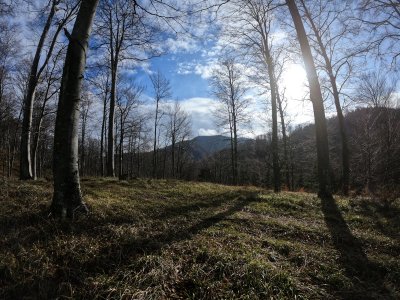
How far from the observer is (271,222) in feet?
21.5

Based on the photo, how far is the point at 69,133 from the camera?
4.93 metres

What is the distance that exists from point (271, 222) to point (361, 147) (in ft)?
80.3

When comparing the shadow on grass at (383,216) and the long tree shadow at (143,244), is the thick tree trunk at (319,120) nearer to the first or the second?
the shadow on grass at (383,216)

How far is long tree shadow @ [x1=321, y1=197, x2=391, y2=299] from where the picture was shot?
11.8ft

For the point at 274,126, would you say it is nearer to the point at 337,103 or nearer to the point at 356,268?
the point at 337,103

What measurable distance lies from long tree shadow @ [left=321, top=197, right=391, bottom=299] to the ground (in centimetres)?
1

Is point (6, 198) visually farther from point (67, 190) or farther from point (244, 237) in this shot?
point (244, 237)

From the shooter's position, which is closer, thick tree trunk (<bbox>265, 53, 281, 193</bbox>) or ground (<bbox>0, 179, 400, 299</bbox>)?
ground (<bbox>0, 179, 400, 299</bbox>)

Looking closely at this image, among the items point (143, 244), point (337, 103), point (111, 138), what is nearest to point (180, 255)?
point (143, 244)

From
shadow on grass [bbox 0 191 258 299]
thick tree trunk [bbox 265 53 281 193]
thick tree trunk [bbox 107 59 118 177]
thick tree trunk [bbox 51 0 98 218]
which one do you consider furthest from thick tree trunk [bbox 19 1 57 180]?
thick tree trunk [bbox 265 53 281 193]

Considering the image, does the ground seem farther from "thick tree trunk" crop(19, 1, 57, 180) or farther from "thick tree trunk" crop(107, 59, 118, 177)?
"thick tree trunk" crop(107, 59, 118, 177)

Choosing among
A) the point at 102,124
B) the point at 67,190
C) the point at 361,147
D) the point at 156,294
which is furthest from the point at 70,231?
the point at 102,124

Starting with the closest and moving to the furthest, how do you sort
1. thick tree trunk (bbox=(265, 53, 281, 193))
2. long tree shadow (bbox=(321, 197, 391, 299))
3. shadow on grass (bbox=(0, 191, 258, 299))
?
shadow on grass (bbox=(0, 191, 258, 299)), long tree shadow (bbox=(321, 197, 391, 299)), thick tree trunk (bbox=(265, 53, 281, 193))

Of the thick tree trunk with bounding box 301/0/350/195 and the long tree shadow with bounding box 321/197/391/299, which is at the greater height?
the thick tree trunk with bounding box 301/0/350/195
